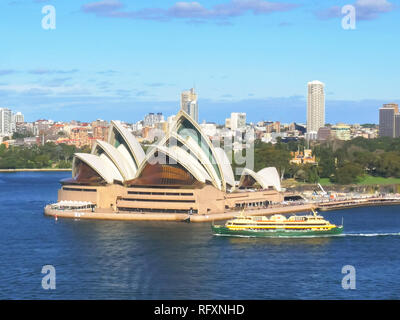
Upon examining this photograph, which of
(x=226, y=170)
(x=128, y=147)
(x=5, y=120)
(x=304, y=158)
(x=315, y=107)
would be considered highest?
(x=315, y=107)

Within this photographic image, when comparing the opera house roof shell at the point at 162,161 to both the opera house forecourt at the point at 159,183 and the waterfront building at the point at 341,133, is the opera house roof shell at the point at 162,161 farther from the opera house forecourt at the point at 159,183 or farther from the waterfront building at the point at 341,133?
the waterfront building at the point at 341,133

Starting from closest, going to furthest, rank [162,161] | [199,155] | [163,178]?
[163,178] < [162,161] < [199,155]

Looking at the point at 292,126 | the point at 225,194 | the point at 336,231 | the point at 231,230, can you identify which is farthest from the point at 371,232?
the point at 292,126

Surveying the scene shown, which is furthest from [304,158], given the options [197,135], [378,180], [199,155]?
[199,155]

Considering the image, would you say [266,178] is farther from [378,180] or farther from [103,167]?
[378,180]

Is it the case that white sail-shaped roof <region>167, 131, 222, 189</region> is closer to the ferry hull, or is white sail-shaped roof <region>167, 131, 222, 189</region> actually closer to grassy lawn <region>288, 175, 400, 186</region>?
the ferry hull

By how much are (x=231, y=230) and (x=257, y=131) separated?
11175 cm

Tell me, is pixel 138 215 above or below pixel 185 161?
below

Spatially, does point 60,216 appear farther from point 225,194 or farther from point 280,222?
point 280,222

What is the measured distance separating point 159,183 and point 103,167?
179 inches

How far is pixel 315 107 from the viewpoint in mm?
163875

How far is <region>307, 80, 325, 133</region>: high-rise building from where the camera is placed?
163750 millimetres

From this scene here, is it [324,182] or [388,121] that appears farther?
[388,121]

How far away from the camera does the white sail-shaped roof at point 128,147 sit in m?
44.6
